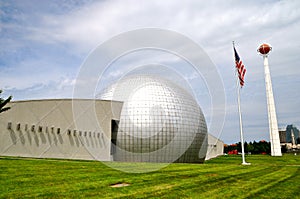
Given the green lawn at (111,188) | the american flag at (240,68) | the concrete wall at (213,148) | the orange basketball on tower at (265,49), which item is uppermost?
the orange basketball on tower at (265,49)

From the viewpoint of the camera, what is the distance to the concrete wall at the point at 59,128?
24.1 m

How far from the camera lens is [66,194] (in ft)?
33.1

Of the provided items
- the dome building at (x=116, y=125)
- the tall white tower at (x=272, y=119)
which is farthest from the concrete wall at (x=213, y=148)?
the dome building at (x=116, y=125)

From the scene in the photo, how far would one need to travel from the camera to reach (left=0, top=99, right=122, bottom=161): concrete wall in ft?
78.9

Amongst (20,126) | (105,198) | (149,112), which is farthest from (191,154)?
(105,198)

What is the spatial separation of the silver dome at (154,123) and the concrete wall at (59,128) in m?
1.59

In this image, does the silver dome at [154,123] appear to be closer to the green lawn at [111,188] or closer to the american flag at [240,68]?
the american flag at [240,68]

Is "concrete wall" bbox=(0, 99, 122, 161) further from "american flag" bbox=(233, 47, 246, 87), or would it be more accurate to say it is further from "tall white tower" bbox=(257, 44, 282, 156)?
"tall white tower" bbox=(257, 44, 282, 156)

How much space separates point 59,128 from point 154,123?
9.21 meters

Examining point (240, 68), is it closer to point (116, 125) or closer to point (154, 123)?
point (154, 123)

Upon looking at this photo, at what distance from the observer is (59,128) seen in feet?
88.1

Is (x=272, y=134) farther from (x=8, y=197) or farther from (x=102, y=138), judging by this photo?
(x=8, y=197)

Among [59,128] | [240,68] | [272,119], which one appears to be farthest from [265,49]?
[59,128]

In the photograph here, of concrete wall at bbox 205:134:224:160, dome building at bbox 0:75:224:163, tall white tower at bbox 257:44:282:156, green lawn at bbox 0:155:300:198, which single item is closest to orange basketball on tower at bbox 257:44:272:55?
tall white tower at bbox 257:44:282:156
